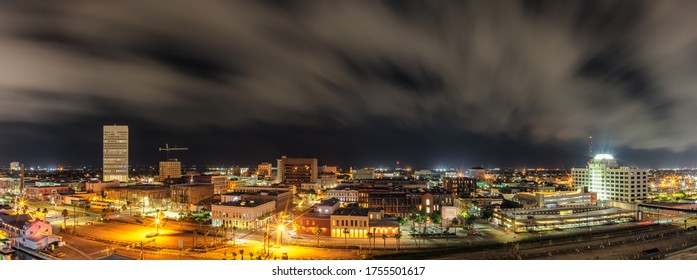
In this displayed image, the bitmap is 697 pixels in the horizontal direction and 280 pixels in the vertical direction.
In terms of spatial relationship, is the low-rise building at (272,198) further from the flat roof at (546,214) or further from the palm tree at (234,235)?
the flat roof at (546,214)

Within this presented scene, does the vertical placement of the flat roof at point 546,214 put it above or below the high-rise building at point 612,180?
below

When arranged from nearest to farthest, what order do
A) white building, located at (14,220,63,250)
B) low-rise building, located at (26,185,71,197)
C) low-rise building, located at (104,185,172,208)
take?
white building, located at (14,220,63,250)
low-rise building, located at (104,185,172,208)
low-rise building, located at (26,185,71,197)

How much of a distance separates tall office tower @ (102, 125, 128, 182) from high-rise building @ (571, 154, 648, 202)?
192 feet

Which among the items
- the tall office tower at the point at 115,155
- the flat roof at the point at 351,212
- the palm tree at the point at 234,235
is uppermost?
the tall office tower at the point at 115,155

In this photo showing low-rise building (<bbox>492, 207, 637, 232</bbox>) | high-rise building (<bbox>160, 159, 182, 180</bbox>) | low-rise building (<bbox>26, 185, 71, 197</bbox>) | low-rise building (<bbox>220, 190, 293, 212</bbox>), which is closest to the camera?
low-rise building (<bbox>492, 207, 637, 232</bbox>)

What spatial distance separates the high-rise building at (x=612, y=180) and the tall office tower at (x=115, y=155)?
58.4m

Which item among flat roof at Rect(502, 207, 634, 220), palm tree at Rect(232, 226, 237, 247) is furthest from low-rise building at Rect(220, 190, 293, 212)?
flat roof at Rect(502, 207, 634, 220)

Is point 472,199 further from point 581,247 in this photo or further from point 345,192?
point 581,247

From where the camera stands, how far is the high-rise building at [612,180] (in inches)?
1355

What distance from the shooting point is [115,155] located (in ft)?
182

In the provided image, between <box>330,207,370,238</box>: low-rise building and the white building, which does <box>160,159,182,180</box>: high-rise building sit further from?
<box>330,207,370,238</box>: low-rise building

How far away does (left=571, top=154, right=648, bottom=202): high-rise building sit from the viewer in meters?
34.4

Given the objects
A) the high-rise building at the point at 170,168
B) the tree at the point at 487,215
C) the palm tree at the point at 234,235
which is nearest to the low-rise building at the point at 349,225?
the palm tree at the point at 234,235

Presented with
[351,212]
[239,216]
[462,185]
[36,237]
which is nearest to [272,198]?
[239,216]
